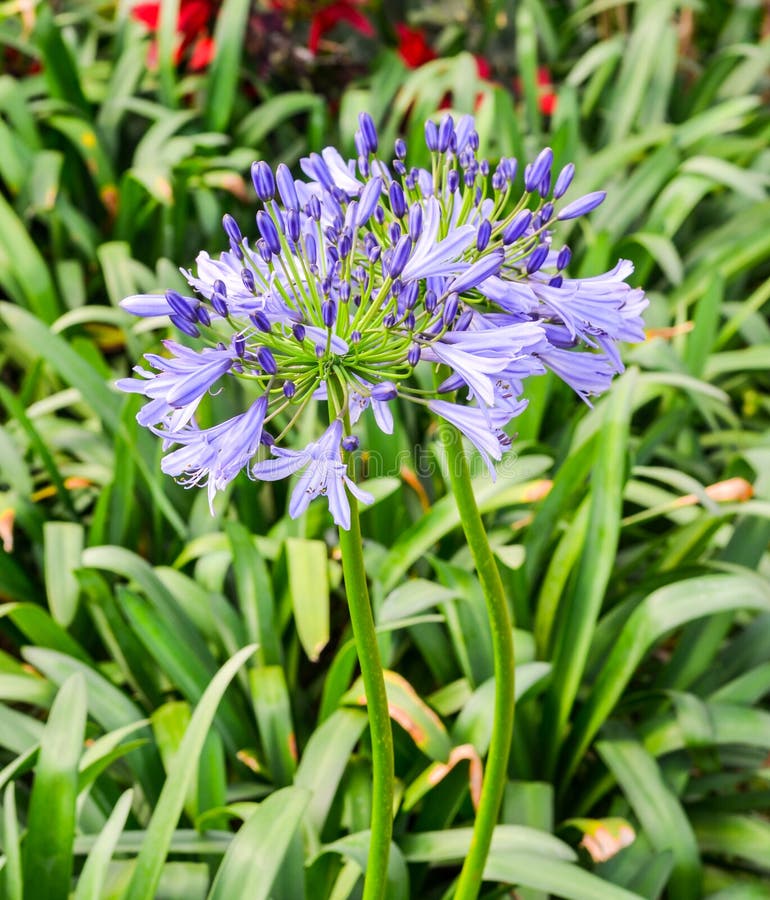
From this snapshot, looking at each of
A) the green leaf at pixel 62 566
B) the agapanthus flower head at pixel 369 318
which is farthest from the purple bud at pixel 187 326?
the green leaf at pixel 62 566

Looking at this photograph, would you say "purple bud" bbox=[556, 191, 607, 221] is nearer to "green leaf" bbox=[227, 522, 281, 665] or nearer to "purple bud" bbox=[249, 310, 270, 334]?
"purple bud" bbox=[249, 310, 270, 334]

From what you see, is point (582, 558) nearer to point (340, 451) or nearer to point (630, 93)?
point (340, 451)

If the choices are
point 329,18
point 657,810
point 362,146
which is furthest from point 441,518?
point 329,18

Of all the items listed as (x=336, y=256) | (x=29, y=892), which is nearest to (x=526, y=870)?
(x=29, y=892)

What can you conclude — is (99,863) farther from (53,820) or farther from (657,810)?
(657,810)

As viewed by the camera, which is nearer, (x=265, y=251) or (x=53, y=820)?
(x=265, y=251)

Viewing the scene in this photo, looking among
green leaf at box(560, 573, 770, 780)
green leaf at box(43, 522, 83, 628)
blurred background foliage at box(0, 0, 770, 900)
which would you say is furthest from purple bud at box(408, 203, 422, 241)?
green leaf at box(43, 522, 83, 628)
